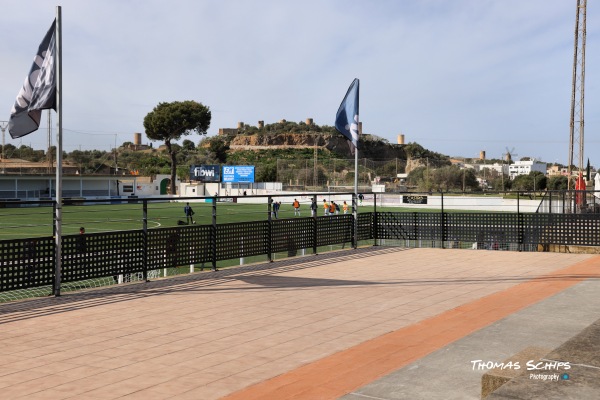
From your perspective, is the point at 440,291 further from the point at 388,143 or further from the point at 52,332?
the point at 388,143

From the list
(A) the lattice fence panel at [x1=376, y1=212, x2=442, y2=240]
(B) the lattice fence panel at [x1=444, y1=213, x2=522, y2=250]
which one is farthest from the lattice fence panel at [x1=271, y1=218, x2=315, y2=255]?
(B) the lattice fence panel at [x1=444, y1=213, x2=522, y2=250]

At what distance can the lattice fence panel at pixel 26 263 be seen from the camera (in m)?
10.5

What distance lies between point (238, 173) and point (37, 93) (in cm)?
7430

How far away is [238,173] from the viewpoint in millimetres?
85500

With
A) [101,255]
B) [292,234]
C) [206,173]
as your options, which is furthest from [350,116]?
[206,173]

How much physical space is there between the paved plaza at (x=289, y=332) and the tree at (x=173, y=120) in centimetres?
10857

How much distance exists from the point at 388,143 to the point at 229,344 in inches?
7079

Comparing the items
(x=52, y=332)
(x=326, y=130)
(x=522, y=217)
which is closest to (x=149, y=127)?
(x=326, y=130)

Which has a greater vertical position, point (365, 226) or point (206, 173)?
point (206, 173)

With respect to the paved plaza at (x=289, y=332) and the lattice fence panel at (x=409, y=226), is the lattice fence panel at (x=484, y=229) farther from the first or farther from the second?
the paved plaza at (x=289, y=332)

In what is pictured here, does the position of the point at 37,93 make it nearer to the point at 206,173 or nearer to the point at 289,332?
the point at 289,332

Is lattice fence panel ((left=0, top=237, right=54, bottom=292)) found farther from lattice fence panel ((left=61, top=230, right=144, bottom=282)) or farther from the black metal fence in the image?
lattice fence panel ((left=61, top=230, right=144, bottom=282))

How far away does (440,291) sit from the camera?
11641 millimetres

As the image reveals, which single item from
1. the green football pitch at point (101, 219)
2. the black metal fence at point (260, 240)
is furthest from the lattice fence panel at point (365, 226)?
the green football pitch at point (101, 219)
